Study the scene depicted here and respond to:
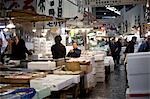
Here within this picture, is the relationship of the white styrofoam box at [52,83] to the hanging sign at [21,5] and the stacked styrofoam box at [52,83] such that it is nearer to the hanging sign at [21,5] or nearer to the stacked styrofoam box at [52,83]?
the stacked styrofoam box at [52,83]

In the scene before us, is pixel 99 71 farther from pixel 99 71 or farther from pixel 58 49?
pixel 58 49

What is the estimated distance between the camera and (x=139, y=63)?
541 centimetres

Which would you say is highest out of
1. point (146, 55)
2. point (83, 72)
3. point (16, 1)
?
point (16, 1)

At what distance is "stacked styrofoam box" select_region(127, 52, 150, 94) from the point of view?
5359mm

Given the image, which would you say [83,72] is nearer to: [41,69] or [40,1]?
[41,69]

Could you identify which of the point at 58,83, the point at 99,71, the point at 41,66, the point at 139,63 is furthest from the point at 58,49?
the point at 139,63

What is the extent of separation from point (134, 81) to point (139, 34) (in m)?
26.6

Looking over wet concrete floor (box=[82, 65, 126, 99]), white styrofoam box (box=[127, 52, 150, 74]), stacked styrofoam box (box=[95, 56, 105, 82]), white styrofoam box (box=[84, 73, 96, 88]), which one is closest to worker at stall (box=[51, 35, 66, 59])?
white styrofoam box (box=[84, 73, 96, 88])

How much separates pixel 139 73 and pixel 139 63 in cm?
15

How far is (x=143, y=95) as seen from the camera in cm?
537

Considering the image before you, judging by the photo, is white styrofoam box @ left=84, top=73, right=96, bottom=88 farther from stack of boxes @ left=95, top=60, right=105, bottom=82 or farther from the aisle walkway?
stack of boxes @ left=95, top=60, right=105, bottom=82

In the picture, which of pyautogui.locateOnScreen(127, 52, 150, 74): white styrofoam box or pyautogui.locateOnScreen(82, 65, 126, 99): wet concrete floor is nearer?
pyautogui.locateOnScreen(127, 52, 150, 74): white styrofoam box

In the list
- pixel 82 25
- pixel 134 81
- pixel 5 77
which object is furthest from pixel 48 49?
pixel 134 81

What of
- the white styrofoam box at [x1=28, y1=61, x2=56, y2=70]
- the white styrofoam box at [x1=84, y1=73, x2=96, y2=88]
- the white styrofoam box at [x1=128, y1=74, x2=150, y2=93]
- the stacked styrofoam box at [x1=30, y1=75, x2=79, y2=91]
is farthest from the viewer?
the white styrofoam box at [x1=84, y1=73, x2=96, y2=88]
